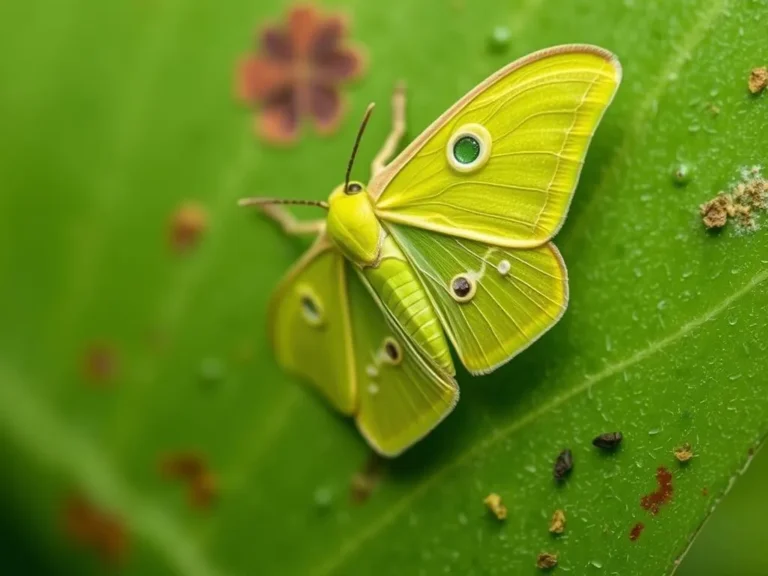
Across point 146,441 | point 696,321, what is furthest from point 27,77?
point 696,321

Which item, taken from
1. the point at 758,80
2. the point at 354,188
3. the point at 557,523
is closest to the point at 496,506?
the point at 557,523

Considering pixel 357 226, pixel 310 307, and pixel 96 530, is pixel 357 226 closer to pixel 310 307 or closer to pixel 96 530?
pixel 310 307

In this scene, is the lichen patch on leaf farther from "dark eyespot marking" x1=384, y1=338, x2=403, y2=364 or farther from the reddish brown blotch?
the reddish brown blotch

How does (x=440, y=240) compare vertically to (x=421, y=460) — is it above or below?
above

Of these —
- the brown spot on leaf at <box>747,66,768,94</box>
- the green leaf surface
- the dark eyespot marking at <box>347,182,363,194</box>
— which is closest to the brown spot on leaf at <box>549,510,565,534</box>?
the green leaf surface

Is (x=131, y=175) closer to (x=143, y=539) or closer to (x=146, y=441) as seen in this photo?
(x=146, y=441)

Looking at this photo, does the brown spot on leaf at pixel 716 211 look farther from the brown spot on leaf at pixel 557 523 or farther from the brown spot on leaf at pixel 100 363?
the brown spot on leaf at pixel 100 363
